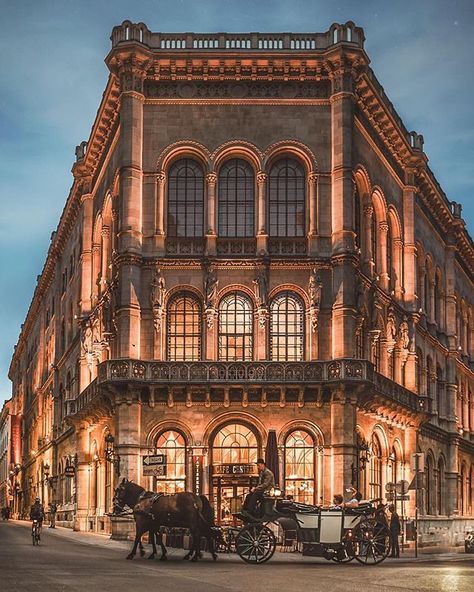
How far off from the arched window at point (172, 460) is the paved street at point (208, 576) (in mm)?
12956

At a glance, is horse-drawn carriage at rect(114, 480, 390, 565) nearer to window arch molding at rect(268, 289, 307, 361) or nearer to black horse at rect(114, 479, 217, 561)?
black horse at rect(114, 479, 217, 561)

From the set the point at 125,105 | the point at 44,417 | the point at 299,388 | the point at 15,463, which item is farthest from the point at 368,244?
the point at 15,463

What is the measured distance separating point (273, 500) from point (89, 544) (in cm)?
1405

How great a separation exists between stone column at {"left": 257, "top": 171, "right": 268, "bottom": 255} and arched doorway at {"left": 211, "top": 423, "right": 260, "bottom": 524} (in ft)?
23.0

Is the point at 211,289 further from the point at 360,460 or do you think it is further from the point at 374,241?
the point at 374,241

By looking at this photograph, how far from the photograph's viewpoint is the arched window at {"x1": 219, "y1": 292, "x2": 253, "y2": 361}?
4556 centimetres

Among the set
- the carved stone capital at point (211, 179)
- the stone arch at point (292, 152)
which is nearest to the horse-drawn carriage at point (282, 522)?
the carved stone capital at point (211, 179)

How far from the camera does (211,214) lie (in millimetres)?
46062

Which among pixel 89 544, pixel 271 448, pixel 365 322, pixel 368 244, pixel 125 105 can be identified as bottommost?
pixel 89 544

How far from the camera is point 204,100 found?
47062 mm

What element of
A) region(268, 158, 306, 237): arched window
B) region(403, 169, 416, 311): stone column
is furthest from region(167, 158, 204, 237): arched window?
region(403, 169, 416, 311): stone column

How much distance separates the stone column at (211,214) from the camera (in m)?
45.8

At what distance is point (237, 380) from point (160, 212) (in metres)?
7.50

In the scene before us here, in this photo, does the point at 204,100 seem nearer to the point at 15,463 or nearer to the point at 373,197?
the point at 373,197
